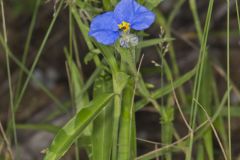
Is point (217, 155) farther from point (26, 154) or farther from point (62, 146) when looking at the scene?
point (62, 146)

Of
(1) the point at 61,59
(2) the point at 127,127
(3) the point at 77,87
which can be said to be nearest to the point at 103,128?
(2) the point at 127,127

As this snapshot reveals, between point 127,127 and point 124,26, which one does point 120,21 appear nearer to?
point 124,26

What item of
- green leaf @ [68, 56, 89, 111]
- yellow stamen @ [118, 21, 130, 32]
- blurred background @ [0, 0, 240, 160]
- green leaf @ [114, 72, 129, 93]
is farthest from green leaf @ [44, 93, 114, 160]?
blurred background @ [0, 0, 240, 160]

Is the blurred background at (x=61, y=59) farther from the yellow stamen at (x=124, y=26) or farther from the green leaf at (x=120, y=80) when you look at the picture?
Answer: the yellow stamen at (x=124, y=26)

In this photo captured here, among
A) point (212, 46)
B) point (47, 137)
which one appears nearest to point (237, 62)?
point (212, 46)

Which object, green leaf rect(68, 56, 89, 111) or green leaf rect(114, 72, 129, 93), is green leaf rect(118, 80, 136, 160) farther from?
green leaf rect(68, 56, 89, 111)
